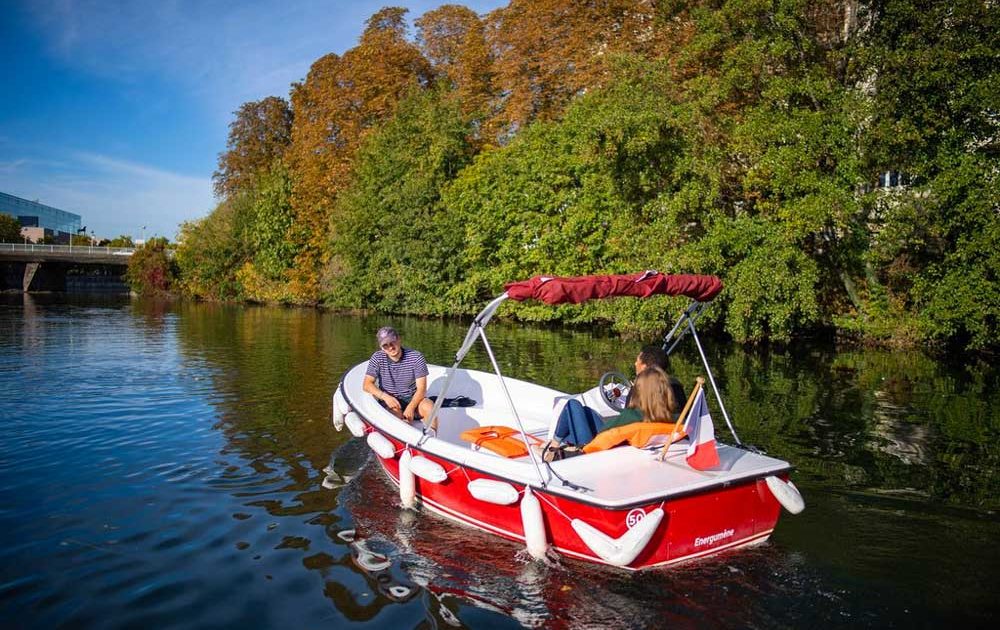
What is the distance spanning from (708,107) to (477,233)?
1491cm

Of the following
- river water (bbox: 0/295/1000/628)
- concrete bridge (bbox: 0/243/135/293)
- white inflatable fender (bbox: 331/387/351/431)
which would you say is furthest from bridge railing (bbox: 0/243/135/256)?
white inflatable fender (bbox: 331/387/351/431)

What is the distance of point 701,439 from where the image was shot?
6309 millimetres

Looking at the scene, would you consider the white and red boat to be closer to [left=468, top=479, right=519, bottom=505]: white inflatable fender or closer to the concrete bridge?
[left=468, top=479, right=519, bottom=505]: white inflatable fender

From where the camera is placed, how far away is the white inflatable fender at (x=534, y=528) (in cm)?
615

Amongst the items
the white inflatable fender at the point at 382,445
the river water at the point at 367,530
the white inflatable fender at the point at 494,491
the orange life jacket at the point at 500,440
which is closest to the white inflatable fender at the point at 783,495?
the river water at the point at 367,530

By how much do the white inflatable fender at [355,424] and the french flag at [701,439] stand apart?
165 inches

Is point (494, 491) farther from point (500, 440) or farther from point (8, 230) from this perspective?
point (8, 230)

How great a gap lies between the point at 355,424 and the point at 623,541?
4217 millimetres

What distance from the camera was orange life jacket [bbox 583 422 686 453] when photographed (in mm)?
6848

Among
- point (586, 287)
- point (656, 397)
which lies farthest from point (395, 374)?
point (656, 397)

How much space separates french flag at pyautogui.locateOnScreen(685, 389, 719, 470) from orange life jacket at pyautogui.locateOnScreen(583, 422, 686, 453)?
47 cm

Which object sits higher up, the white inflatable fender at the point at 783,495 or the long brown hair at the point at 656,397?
the long brown hair at the point at 656,397

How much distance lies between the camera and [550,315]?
102 feet

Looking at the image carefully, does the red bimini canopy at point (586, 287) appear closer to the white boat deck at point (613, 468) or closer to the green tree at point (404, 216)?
the white boat deck at point (613, 468)
